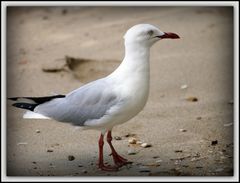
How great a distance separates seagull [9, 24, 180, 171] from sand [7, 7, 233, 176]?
37 centimetres

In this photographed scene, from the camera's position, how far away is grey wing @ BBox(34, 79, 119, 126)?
384 cm

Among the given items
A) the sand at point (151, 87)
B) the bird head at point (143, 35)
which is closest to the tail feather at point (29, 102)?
the sand at point (151, 87)

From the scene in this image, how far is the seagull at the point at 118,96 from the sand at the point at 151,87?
0.37 meters

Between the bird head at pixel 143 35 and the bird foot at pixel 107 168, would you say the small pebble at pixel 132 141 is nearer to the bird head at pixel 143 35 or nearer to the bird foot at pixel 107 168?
the bird foot at pixel 107 168

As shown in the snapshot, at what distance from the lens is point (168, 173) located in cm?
379

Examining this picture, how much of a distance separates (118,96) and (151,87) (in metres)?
1.94

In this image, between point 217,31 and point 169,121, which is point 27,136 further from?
point 217,31

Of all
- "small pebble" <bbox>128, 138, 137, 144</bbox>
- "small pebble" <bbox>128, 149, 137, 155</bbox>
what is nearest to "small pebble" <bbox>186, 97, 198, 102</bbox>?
"small pebble" <bbox>128, 138, 137, 144</bbox>

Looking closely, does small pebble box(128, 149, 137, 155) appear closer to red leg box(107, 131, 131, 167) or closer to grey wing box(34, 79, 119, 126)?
red leg box(107, 131, 131, 167)

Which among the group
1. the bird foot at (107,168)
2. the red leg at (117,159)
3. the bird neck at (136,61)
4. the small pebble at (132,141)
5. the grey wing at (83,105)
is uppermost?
the bird neck at (136,61)

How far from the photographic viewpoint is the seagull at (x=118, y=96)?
3.74 meters

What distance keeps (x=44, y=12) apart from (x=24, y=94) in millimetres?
2581

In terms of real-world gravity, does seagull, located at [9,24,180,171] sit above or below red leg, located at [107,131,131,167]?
above

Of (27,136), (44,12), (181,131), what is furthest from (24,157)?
(44,12)
